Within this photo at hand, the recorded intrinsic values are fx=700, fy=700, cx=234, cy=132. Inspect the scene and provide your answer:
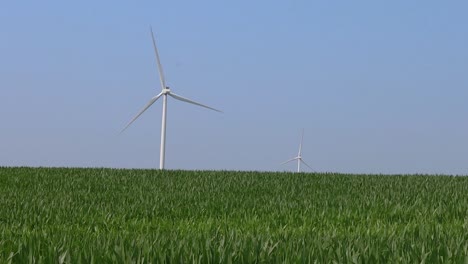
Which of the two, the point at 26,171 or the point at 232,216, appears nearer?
the point at 232,216

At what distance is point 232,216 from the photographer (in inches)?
544

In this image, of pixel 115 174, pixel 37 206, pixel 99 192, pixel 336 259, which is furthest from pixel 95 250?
pixel 115 174

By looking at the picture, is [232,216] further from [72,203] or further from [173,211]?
[72,203]

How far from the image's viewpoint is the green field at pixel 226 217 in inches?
221

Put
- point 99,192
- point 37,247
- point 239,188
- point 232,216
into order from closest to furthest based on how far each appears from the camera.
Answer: point 37,247, point 232,216, point 99,192, point 239,188

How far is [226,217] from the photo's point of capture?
13508 millimetres

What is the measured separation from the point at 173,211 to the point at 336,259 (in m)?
9.50

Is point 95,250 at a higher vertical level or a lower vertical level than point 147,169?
lower

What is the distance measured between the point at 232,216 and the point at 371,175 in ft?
47.0

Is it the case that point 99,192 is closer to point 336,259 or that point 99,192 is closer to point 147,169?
point 147,169

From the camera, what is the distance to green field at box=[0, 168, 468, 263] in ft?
18.4

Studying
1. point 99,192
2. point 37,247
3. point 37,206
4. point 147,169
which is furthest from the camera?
point 147,169

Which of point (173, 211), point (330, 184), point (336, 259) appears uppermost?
point (330, 184)

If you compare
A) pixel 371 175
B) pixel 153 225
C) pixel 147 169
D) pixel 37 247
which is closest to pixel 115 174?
pixel 147 169
